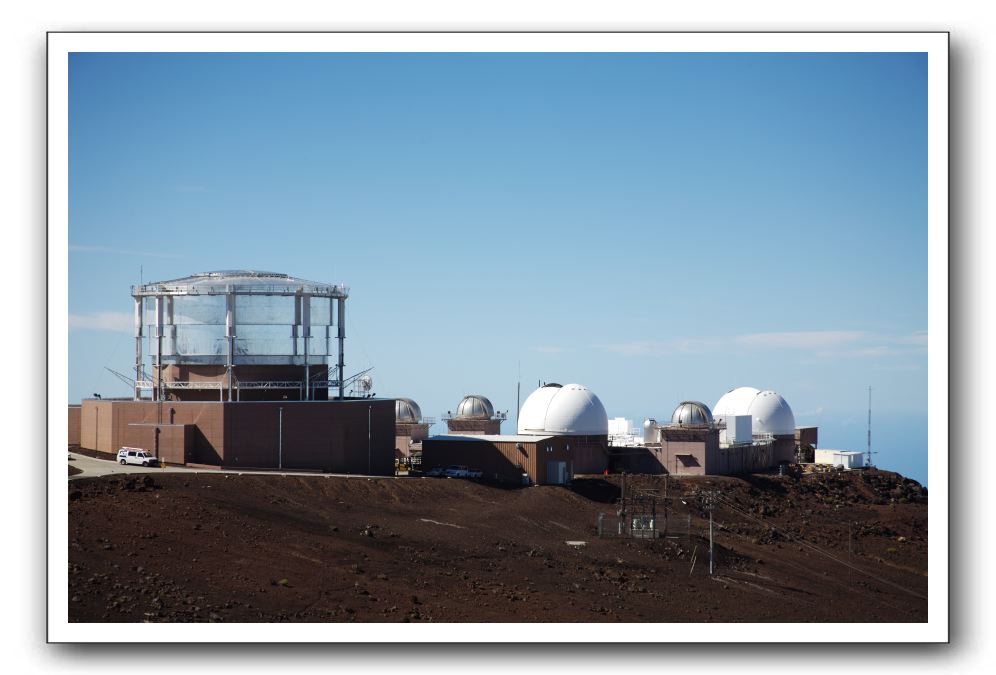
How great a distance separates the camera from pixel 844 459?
79.4 meters

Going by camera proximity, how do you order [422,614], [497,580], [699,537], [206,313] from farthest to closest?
1. [206,313]
2. [699,537]
3. [497,580]
4. [422,614]

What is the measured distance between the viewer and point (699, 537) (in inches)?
1852

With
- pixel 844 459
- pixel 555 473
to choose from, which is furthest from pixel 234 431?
pixel 844 459

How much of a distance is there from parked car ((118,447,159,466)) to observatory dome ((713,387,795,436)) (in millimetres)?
39961

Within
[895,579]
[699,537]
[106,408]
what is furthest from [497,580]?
[106,408]

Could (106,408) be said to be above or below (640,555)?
above

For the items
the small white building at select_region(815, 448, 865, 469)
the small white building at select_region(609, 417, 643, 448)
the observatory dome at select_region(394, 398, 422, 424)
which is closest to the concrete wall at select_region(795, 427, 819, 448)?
the small white building at select_region(815, 448, 865, 469)

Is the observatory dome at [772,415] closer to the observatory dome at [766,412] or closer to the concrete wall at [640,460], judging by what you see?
the observatory dome at [766,412]

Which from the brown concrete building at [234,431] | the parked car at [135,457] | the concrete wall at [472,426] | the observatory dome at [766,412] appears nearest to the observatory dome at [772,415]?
the observatory dome at [766,412]

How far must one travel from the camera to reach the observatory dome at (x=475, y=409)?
3046 inches

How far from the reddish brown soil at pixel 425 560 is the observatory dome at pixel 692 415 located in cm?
1440

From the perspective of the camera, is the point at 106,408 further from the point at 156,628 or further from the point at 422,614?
the point at 156,628
